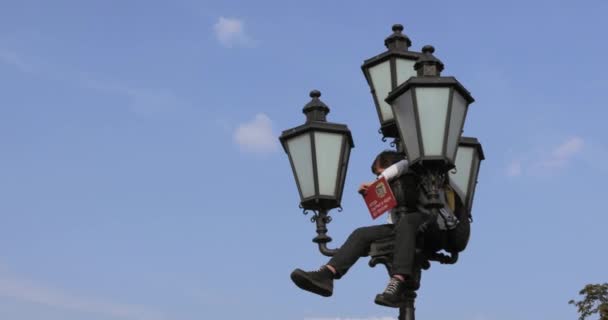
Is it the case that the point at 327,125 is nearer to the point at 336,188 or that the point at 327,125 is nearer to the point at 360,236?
the point at 336,188

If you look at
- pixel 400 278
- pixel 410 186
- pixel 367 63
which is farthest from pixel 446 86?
pixel 367 63

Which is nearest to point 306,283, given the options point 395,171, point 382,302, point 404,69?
point 382,302

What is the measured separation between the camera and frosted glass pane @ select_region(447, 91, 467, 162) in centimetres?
564

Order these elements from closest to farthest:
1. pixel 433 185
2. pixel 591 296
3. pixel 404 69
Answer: pixel 433 185
pixel 404 69
pixel 591 296

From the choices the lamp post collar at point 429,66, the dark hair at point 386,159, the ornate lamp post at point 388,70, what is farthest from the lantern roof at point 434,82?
the ornate lamp post at point 388,70

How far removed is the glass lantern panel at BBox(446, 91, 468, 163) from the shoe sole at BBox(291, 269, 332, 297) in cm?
121

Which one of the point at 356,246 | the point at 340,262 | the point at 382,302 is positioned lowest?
the point at 382,302

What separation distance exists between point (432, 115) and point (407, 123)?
0.16m

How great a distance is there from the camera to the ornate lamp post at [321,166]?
22.0ft

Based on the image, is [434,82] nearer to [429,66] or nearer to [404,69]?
[429,66]

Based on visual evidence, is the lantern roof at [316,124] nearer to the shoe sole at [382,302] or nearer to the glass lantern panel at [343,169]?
the glass lantern panel at [343,169]

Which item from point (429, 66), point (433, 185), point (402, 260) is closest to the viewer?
point (433, 185)

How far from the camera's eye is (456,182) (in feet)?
22.3

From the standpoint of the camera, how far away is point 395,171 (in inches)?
239
